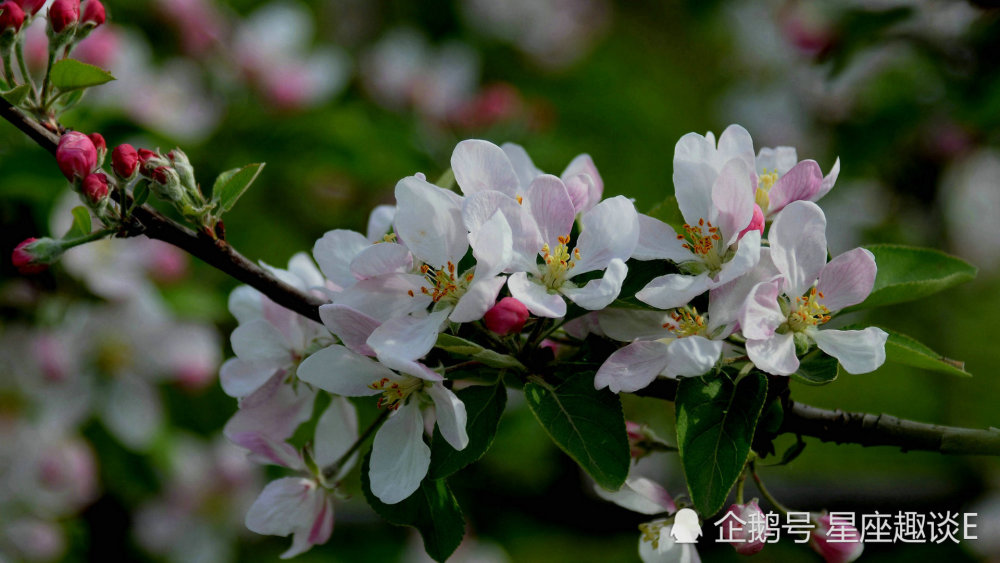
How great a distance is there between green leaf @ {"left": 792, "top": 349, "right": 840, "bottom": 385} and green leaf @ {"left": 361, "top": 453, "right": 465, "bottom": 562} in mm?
318

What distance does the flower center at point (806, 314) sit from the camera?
0.77 meters

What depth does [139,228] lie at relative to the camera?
757mm

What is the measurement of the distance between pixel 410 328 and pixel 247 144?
4.71 feet

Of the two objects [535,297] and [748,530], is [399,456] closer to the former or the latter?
[535,297]

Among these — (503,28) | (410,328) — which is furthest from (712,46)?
(410,328)

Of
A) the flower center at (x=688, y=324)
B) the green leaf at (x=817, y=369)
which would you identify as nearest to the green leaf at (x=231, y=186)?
the flower center at (x=688, y=324)

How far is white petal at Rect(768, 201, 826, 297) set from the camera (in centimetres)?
75

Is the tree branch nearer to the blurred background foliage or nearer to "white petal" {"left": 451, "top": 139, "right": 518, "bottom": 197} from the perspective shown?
"white petal" {"left": 451, "top": 139, "right": 518, "bottom": 197}

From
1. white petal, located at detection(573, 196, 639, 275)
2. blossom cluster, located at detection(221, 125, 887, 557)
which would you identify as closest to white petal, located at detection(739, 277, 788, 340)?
blossom cluster, located at detection(221, 125, 887, 557)

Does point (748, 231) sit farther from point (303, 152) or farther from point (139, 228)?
point (303, 152)

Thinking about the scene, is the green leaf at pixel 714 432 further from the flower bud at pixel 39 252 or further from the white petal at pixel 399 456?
the flower bud at pixel 39 252

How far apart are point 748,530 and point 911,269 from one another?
1.04 feet

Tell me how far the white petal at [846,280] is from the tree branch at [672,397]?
0.10 metres

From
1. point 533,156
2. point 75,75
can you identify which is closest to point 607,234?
point 75,75
